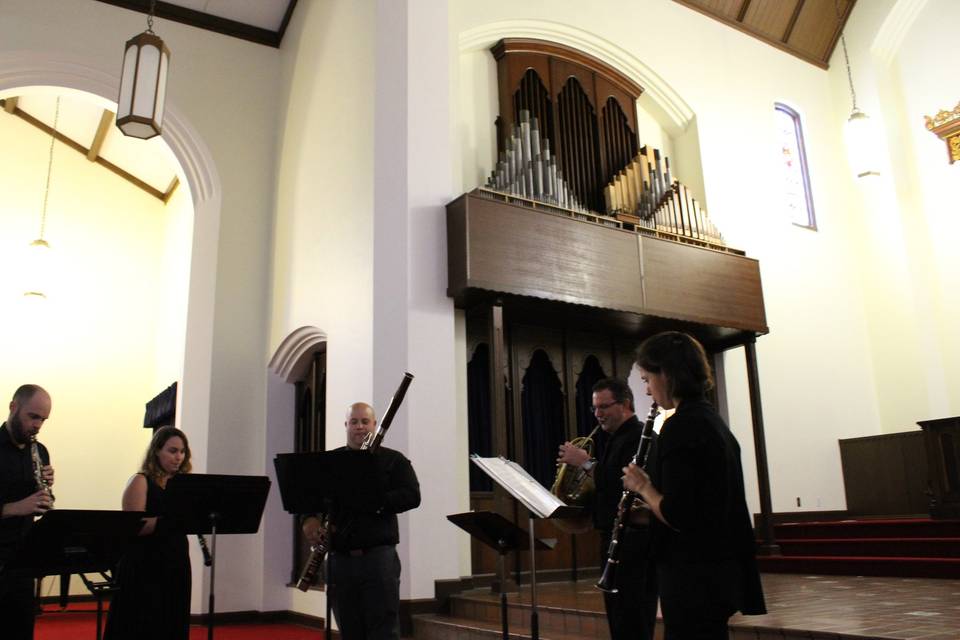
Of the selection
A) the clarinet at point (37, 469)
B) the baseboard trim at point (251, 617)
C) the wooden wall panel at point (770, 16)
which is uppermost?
the wooden wall panel at point (770, 16)

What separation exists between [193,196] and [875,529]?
822 cm

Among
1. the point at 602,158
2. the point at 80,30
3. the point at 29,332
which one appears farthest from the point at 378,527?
the point at 29,332

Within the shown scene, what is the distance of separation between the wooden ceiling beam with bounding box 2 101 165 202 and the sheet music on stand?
11.5 meters

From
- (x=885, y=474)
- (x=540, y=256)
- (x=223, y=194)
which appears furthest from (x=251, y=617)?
(x=885, y=474)

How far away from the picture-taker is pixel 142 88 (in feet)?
20.5

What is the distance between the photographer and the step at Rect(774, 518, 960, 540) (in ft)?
25.4

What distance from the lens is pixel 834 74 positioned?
1210 centimetres

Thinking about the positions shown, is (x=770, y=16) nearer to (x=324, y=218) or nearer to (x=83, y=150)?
(x=324, y=218)

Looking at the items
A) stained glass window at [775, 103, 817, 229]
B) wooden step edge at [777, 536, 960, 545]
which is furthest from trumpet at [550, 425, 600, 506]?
stained glass window at [775, 103, 817, 229]

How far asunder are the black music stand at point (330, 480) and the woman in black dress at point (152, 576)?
76 cm

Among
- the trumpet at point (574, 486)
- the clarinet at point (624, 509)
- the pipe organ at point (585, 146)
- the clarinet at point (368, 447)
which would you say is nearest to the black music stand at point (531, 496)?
the trumpet at point (574, 486)

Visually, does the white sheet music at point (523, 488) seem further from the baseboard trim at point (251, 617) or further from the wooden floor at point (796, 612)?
the baseboard trim at point (251, 617)

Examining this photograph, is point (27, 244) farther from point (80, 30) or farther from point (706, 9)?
point (706, 9)

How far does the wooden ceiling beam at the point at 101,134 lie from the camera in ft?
38.8
